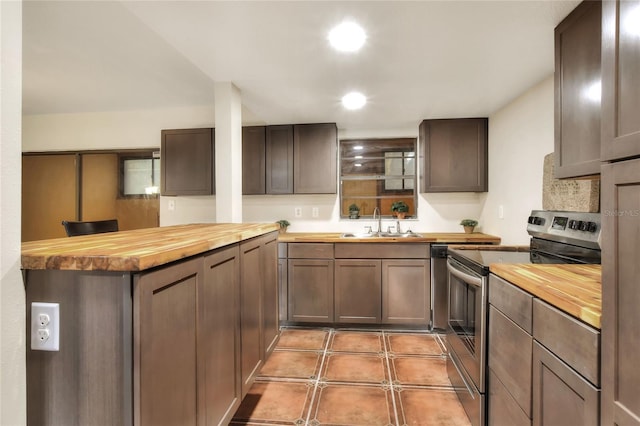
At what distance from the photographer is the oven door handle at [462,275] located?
1621mm

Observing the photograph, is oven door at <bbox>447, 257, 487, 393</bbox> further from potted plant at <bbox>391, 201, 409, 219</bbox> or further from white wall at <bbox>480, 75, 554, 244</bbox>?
potted plant at <bbox>391, 201, 409, 219</bbox>

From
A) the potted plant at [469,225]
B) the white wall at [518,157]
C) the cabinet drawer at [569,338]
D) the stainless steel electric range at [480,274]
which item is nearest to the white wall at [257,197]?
the white wall at [518,157]

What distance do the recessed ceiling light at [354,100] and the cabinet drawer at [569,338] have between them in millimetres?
2033

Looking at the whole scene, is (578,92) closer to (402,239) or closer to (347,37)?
(347,37)

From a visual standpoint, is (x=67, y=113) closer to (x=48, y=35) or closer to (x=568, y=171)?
(x=48, y=35)

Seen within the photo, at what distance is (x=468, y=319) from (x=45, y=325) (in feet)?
6.29

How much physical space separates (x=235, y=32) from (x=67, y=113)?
3190mm

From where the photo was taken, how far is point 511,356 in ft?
4.33

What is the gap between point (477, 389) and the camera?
1.61m

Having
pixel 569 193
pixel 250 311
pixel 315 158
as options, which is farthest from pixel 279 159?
pixel 569 193

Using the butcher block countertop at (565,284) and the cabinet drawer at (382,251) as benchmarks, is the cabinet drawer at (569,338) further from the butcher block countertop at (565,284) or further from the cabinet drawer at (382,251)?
the cabinet drawer at (382,251)

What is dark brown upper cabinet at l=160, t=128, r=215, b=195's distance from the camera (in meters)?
3.20

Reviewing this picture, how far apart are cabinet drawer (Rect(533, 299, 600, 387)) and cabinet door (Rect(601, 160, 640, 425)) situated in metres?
0.04

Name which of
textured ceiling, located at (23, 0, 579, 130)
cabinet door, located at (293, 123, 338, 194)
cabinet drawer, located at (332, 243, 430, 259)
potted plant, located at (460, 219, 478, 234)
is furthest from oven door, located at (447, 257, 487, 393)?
cabinet door, located at (293, 123, 338, 194)
